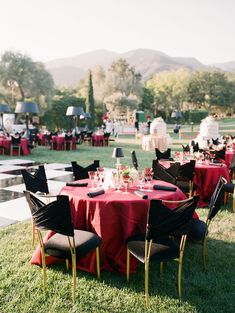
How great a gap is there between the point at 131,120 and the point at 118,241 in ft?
76.9

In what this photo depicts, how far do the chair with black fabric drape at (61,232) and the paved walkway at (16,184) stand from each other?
1.85 m

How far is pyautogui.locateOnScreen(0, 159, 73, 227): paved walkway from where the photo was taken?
4.75 metres

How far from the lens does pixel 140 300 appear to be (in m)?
2.57

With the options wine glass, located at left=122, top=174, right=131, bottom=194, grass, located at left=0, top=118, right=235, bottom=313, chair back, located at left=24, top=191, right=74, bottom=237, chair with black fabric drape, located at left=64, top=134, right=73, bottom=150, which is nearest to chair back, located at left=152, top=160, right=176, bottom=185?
grass, located at left=0, top=118, right=235, bottom=313

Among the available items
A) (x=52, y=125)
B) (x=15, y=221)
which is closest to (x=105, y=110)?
(x=52, y=125)

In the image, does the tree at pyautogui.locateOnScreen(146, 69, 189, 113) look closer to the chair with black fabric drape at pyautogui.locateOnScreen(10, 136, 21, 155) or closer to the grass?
the chair with black fabric drape at pyautogui.locateOnScreen(10, 136, 21, 155)

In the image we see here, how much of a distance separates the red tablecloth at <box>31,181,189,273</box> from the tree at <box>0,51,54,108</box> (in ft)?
81.1

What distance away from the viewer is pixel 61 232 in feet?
8.31

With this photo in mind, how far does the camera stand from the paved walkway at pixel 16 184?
4752 millimetres

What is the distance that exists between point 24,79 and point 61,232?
2619 centimetres

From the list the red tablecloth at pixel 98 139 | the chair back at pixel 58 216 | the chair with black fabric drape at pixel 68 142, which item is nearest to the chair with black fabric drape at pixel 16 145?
the chair with black fabric drape at pixel 68 142

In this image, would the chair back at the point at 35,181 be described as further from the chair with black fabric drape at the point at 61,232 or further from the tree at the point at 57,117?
the tree at the point at 57,117

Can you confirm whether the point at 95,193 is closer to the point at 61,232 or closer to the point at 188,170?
the point at 61,232

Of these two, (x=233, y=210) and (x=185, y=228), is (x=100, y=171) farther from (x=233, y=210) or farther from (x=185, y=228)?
(x=233, y=210)
